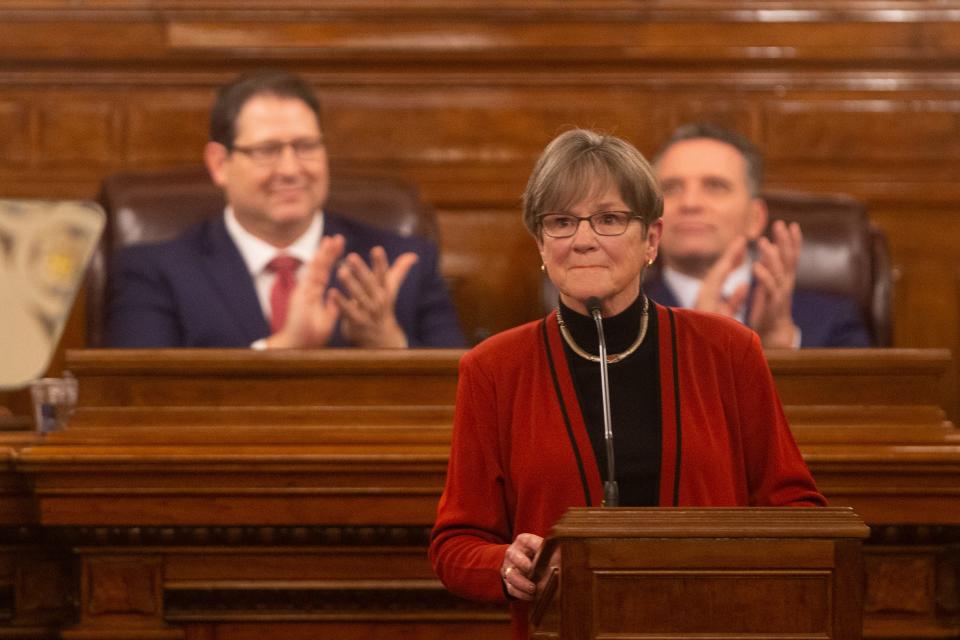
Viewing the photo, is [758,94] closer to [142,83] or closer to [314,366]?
[142,83]

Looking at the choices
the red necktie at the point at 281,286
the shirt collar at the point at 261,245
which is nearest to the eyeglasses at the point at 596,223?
the red necktie at the point at 281,286

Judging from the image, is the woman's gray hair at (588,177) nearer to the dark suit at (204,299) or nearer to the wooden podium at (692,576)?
the wooden podium at (692,576)

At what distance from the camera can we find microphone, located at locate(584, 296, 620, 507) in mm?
1653

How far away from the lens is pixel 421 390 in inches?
102

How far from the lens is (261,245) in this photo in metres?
3.65

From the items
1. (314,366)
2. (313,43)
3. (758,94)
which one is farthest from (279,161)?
(758,94)

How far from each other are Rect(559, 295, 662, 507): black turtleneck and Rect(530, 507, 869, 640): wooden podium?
0.23m

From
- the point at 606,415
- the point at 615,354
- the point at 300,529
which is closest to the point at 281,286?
the point at 300,529

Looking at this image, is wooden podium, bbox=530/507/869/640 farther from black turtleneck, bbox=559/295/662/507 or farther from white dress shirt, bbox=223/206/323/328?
white dress shirt, bbox=223/206/323/328

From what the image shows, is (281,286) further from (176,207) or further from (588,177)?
(588,177)

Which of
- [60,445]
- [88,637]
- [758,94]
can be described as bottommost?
[88,637]

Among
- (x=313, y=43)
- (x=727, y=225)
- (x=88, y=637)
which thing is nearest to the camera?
(x=88, y=637)

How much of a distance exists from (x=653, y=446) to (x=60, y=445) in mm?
1127

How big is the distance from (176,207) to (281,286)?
0.38m
